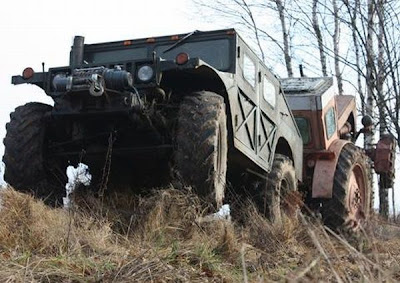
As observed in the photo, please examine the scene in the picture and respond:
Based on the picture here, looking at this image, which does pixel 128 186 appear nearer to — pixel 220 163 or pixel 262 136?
pixel 220 163

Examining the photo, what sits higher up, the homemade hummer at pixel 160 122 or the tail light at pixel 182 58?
the tail light at pixel 182 58

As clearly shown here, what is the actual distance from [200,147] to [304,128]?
4.43 metres

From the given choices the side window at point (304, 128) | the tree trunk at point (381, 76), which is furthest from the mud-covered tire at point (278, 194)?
the tree trunk at point (381, 76)

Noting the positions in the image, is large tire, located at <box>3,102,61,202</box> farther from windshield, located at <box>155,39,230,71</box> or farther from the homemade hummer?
windshield, located at <box>155,39,230,71</box>

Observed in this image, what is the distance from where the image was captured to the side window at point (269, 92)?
27.2 ft

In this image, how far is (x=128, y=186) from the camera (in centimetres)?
A: 700

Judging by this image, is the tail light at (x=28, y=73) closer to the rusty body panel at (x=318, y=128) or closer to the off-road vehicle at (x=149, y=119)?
the off-road vehicle at (x=149, y=119)

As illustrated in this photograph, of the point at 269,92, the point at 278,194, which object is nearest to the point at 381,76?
the point at 269,92

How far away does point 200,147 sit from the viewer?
581 cm

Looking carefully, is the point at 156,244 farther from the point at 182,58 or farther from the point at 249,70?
the point at 249,70

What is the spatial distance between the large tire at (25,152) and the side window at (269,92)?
2857 mm

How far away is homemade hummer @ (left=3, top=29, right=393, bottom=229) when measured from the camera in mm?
6027

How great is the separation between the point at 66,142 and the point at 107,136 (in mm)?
412

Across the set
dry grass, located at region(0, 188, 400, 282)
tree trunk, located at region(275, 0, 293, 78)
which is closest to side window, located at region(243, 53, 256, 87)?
dry grass, located at region(0, 188, 400, 282)
